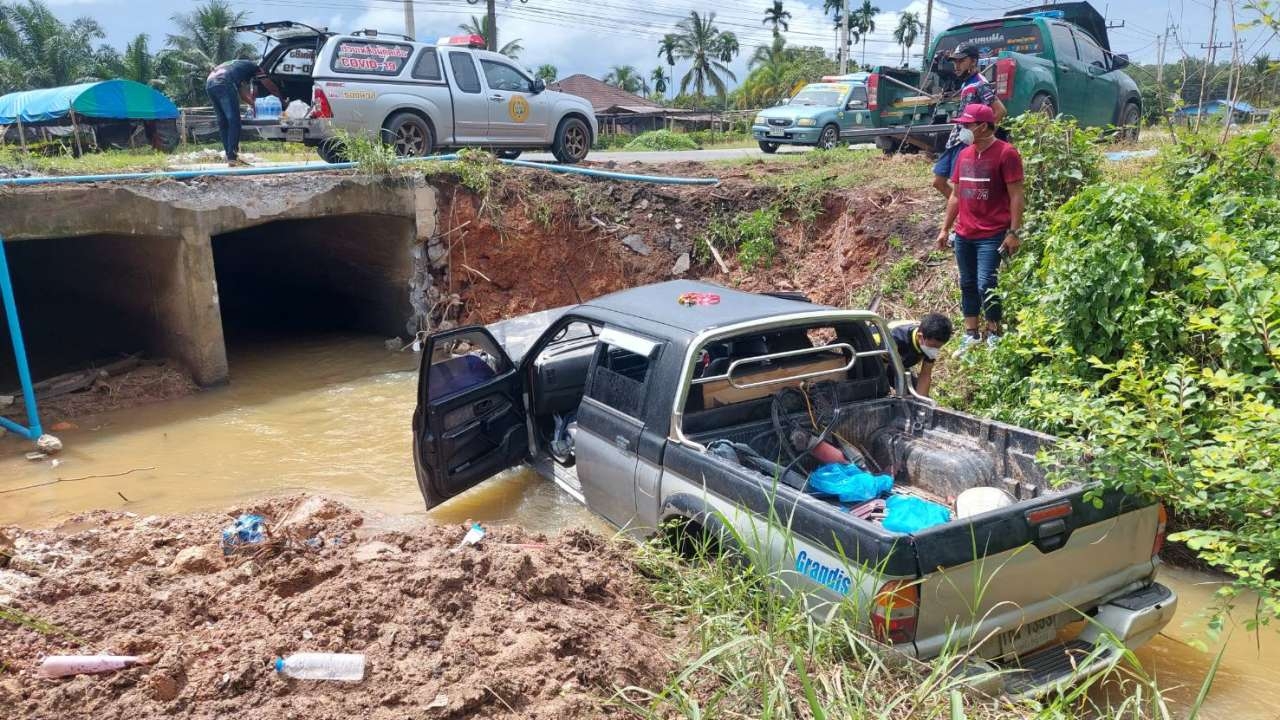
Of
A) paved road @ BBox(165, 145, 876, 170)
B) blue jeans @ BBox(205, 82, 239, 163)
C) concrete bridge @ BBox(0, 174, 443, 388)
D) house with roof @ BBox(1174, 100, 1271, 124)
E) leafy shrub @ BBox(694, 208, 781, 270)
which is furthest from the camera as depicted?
paved road @ BBox(165, 145, 876, 170)

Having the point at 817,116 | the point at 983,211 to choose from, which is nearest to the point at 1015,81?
the point at 983,211

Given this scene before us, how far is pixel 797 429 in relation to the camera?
4.78m

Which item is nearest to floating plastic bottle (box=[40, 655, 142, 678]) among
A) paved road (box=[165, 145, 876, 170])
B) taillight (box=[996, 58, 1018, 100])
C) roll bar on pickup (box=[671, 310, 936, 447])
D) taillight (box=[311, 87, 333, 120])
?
roll bar on pickup (box=[671, 310, 936, 447])

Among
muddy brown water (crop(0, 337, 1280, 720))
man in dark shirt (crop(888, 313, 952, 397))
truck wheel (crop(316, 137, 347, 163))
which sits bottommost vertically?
muddy brown water (crop(0, 337, 1280, 720))

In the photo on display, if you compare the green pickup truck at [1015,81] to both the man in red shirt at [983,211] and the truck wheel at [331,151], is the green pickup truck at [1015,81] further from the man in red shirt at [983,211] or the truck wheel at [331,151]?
the truck wheel at [331,151]

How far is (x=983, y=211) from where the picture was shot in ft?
21.8

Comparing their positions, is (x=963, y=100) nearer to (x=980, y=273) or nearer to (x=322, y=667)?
(x=980, y=273)

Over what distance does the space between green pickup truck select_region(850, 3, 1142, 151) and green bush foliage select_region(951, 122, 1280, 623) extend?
3.62 m

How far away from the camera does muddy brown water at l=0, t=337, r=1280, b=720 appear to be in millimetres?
4340

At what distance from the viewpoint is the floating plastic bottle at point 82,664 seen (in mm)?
3053

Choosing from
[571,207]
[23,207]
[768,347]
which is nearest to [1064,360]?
[768,347]

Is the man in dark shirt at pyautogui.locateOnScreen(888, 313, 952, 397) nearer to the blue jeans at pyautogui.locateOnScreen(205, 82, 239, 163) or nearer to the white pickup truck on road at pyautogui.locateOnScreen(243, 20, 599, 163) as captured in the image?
the white pickup truck on road at pyautogui.locateOnScreen(243, 20, 599, 163)

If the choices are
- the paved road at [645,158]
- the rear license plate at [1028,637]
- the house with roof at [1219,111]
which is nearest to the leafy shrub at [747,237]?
the paved road at [645,158]

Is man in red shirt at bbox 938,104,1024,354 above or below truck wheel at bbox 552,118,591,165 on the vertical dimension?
below
